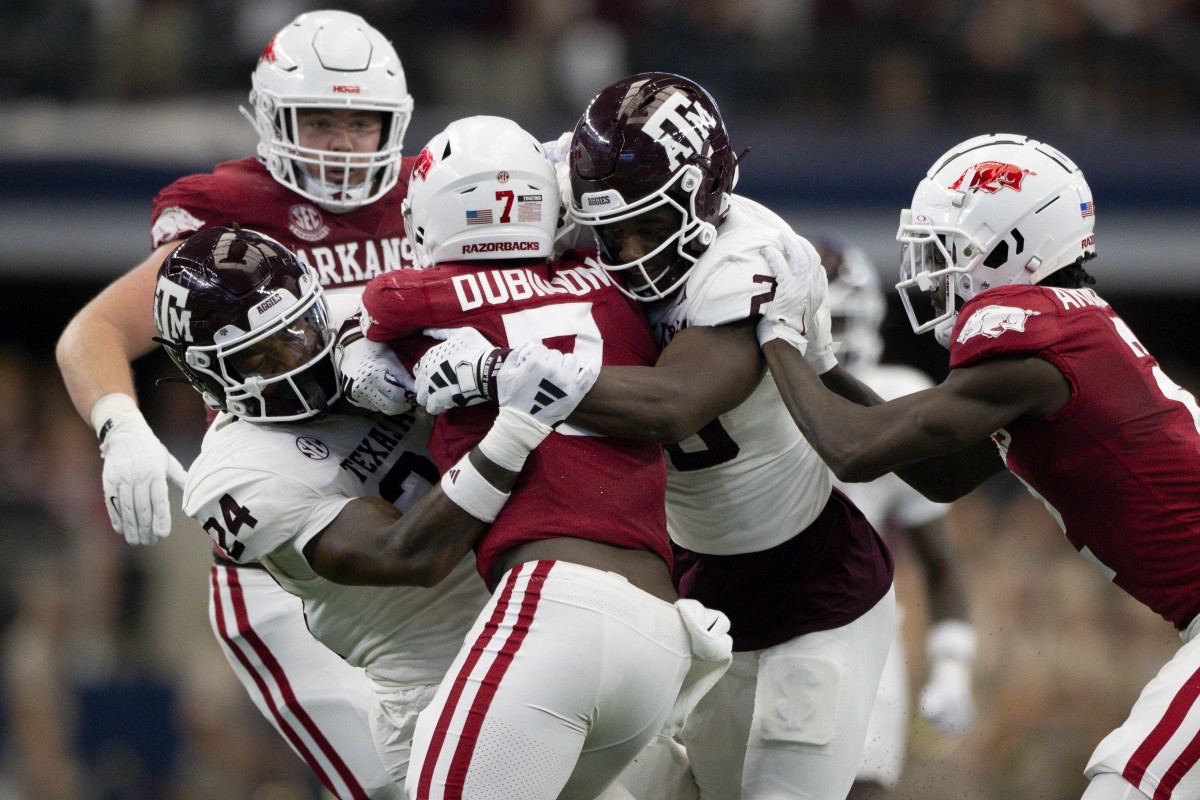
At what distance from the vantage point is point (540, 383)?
11.9 feet

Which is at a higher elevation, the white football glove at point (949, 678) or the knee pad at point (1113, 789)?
the knee pad at point (1113, 789)

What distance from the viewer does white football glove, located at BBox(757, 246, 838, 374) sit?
3.92 m

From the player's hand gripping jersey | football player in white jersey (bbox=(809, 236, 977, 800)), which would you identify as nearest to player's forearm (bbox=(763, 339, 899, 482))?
football player in white jersey (bbox=(809, 236, 977, 800))

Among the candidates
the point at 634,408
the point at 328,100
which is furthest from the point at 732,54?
the point at 634,408

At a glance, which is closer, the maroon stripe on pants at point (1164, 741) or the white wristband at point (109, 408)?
the maroon stripe on pants at point (1164, 741)

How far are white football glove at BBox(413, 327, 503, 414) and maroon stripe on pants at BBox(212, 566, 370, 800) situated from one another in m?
1.62

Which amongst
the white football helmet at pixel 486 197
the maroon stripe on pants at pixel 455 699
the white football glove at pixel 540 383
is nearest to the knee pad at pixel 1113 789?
the maroon stripe on pants at pixel 455 699

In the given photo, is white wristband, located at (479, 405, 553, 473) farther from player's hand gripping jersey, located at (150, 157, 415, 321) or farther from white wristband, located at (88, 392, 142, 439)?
player's hand gripping jersey, located at (150, 157, 415, 321)

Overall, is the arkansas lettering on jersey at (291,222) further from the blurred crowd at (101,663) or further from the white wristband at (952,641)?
the blurred crowd at (101,663)

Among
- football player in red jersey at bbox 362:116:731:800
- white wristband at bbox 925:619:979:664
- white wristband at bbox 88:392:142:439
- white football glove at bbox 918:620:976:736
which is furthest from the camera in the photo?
white wristband at bbox 925:619:979:664

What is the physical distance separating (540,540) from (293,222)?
1.96 metres

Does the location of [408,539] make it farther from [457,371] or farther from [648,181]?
[648,181]

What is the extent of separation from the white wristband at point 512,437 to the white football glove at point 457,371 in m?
0.09

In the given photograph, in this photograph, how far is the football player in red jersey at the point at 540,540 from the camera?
3.48m
